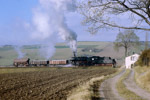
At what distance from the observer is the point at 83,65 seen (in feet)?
257

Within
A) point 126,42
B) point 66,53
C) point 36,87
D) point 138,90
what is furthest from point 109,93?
point 66,53

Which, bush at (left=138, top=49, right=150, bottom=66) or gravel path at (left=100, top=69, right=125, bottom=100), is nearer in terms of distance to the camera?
gravel path at (left=100, top=69, right=125, bottom=100)

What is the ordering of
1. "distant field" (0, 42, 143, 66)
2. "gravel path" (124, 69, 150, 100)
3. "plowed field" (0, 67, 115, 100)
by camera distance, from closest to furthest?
1. "gravel path" (124, 69, 150, 100)
2. "plowed field" (0, 67, 115, 100)
3. "distant field" (0, 42, 143, 66)

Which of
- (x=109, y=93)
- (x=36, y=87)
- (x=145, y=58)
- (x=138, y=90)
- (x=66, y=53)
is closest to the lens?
(x=109, y=93)

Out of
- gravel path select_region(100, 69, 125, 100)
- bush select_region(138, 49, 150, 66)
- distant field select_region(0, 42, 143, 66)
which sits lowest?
gravel path select_region(100, 69, 125, 100)

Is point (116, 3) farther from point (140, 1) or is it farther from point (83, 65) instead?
point (83, 65)

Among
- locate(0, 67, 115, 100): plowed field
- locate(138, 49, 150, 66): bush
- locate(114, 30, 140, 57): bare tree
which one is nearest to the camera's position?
locate(0, 67, 115, 100): plowed field

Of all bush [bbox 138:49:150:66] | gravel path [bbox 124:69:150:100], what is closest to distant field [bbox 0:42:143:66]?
bush [bbox 138:49:150:66]

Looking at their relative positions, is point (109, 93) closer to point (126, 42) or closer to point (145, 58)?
point (145, 58)

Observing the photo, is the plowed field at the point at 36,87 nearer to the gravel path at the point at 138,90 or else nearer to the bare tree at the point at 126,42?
the gravel path at the point at 138,90

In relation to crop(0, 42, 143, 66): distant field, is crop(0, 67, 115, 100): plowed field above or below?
below

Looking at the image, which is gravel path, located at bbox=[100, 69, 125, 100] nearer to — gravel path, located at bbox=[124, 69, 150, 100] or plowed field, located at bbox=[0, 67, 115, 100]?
gravel path, located at bbox=[124, 69, 150, 100]

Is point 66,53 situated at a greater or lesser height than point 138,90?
greater

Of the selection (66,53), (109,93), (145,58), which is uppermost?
(66,53)
